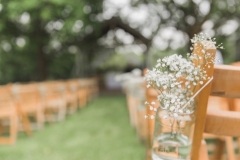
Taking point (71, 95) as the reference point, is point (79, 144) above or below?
above

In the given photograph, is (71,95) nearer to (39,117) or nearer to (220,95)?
(39,117)

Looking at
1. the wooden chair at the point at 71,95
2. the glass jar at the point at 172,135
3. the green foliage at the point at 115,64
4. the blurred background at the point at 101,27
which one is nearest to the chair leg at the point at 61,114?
the wooden chair at the point at 71,95

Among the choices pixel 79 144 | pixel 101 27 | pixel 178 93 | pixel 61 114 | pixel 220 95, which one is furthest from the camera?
→ pixel 101 27

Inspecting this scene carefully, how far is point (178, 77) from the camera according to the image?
141 centimetres

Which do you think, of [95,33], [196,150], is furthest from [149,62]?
[196,150]

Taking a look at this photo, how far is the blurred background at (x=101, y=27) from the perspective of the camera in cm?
1408

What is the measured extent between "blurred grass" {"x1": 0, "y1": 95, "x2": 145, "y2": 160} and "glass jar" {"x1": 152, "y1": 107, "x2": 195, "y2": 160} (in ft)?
8.57

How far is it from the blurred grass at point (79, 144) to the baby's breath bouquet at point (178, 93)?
2642 mm

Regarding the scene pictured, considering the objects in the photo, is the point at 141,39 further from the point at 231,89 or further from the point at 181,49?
the point at 231,89

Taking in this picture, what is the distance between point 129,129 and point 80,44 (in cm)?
1486

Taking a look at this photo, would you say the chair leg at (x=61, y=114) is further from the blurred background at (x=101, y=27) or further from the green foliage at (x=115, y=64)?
the green foliage at (x=115, y=64)

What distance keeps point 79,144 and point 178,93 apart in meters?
3.73

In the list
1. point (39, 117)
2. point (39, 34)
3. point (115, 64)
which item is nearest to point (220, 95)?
point (39, 117)

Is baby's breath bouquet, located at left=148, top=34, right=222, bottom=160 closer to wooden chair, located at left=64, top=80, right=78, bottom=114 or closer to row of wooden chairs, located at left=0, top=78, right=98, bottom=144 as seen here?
row of wooden chairs, located at left=0, top=78, right=98, bottom=144
